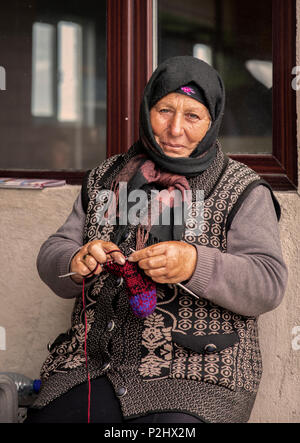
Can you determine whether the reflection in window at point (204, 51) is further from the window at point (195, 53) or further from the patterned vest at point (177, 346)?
the patterned vest at point (177, 346)

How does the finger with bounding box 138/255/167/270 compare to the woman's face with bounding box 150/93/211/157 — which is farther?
the woman's face with bounding box 150/93/211/157

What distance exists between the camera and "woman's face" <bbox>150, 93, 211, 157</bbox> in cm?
167

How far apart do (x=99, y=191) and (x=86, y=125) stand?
5.38 m

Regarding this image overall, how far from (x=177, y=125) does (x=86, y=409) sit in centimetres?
85

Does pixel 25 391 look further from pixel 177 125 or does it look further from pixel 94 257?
pixel 177 125

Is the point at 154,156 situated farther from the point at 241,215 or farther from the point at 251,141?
the point at 251,141

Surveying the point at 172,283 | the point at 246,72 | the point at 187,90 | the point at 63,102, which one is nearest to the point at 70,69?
the point at 63,102

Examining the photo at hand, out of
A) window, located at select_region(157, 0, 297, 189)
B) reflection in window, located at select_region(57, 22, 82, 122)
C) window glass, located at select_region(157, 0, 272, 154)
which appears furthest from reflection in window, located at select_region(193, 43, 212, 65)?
reflection in window, located at select_region(57, 22, 82, 122)

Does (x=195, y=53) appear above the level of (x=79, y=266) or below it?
above

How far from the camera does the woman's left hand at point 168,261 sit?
1436 millimetres

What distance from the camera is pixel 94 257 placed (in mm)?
1510

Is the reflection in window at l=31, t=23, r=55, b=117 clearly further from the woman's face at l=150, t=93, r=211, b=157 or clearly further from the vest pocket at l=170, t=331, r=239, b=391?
the vest pocket at l=170, t=331, r=239, b=391

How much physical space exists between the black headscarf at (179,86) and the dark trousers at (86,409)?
0.66 meters

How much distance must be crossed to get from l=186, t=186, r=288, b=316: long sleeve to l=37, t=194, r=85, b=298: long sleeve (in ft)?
1.31
